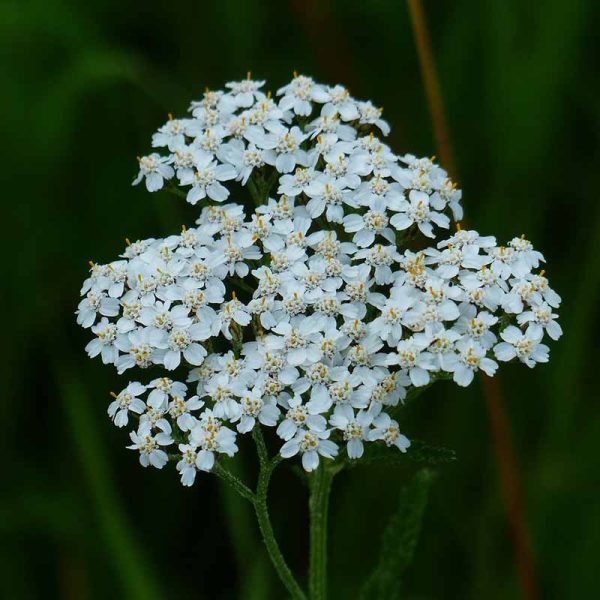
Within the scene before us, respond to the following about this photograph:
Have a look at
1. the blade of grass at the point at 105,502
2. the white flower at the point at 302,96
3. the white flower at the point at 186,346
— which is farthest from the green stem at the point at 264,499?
the white flower at the point at 302,96

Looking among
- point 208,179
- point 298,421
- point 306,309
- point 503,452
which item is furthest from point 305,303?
point 503,452

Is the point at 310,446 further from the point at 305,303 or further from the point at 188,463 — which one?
the point at 305,303

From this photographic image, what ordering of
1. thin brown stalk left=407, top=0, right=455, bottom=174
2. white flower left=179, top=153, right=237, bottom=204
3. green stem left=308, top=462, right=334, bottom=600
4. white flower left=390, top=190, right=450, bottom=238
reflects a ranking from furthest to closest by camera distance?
thin brown stalk left=407, top=0, right=455, bottom=174 < white flower left=179, top=153, right=237, bottom=204 < white flower left=390, top=190, right=450, bottom=238 < green stem left=308, top=462, right=334, bottom=600

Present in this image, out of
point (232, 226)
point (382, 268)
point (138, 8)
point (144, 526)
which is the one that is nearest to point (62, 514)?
point (144, 526)

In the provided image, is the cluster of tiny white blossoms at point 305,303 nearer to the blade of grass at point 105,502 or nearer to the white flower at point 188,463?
the white flower at point 188,463

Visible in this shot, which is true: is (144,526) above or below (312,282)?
below

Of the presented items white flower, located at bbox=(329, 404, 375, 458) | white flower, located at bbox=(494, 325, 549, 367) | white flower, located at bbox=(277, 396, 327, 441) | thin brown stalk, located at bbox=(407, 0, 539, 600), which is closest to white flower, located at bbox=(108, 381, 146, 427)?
white flower, located at bbox=(277, 396, 327, 441)

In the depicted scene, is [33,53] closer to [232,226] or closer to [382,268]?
[232,226]

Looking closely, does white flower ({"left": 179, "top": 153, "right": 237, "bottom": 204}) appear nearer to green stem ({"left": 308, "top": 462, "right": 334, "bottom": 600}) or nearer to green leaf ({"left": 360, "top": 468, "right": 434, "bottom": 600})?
green stem ({"left": 308, "top": 462, "right": 334, "bottom": 600})
